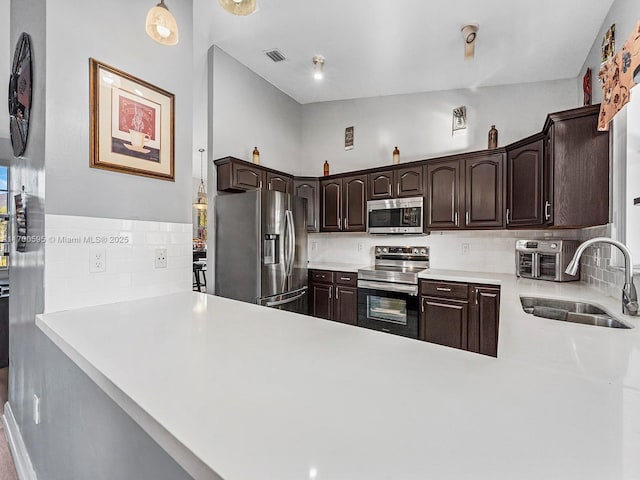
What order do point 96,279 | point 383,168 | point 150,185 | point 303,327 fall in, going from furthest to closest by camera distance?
point 383,168 < point 150,185 < point 96,279 < point 303,327

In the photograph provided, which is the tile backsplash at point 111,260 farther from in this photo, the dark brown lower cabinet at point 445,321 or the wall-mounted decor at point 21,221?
the dark brown lower cabinet at point 445,321

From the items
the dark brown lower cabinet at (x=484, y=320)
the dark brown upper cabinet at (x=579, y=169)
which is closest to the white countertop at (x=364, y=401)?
the dark brown upper cabinet at (x=579, y=169)

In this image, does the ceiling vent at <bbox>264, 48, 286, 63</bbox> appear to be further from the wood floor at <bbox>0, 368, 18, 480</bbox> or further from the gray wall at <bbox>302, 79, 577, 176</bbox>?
the wood floor at <bbox>0, 368, 18, 480</bbox>

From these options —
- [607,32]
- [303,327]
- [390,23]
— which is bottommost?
[303,327]

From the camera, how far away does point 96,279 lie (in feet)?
4.78

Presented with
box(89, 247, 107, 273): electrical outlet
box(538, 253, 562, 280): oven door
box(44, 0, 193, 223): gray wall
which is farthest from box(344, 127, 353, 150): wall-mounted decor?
box(89, 247, 107, 273): electrical outlet

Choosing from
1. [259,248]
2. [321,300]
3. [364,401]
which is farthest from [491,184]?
[364,401]

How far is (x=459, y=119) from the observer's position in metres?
3.49

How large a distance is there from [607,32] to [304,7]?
2.11 meters

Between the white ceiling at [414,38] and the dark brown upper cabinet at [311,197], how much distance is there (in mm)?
1226

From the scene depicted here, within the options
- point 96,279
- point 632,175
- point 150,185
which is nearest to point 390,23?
point 632,175

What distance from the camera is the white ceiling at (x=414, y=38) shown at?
2.33m

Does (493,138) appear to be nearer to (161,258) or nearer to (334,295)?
(334,295)

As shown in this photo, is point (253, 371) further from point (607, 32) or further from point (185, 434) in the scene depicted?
point (607, 32)
